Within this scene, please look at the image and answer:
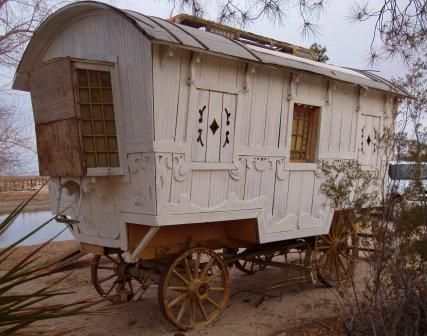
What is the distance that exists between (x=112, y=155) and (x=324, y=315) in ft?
11.2

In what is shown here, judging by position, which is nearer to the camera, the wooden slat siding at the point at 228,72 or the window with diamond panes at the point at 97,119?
the window with diamond panes at the point at 97,119

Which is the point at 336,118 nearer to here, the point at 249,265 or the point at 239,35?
the point at 239,35

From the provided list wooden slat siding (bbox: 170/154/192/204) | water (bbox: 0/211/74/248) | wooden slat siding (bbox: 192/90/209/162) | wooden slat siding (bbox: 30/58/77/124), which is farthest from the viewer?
water (bbox: 0/211/74/248)

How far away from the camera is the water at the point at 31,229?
47.7 ft

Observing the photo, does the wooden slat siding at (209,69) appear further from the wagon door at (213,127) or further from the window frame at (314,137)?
the window frame at (314,137)

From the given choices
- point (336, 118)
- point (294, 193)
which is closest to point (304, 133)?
point (336, 118)

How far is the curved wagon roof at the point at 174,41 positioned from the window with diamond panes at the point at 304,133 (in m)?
0.59

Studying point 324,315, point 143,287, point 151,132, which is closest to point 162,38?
point 151,132

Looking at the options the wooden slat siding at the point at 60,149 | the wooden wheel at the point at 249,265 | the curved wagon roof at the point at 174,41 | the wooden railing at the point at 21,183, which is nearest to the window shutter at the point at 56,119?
the wooden slat siding at the point at 60,149

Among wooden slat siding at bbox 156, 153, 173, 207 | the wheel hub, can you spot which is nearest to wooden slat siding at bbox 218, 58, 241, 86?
wooden slat siding at bbox 156, 153, 173, 207

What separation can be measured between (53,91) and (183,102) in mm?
1457

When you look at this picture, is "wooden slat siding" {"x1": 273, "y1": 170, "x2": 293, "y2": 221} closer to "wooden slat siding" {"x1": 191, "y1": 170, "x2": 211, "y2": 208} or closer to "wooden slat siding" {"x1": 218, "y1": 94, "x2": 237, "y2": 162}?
"wooden slat siding" {"x1": 218, "y1": 94, "x2": 237, "y2": 162}

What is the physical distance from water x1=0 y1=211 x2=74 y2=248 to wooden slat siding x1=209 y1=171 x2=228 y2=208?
25.5 feet

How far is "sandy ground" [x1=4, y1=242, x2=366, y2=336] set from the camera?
226 inches
